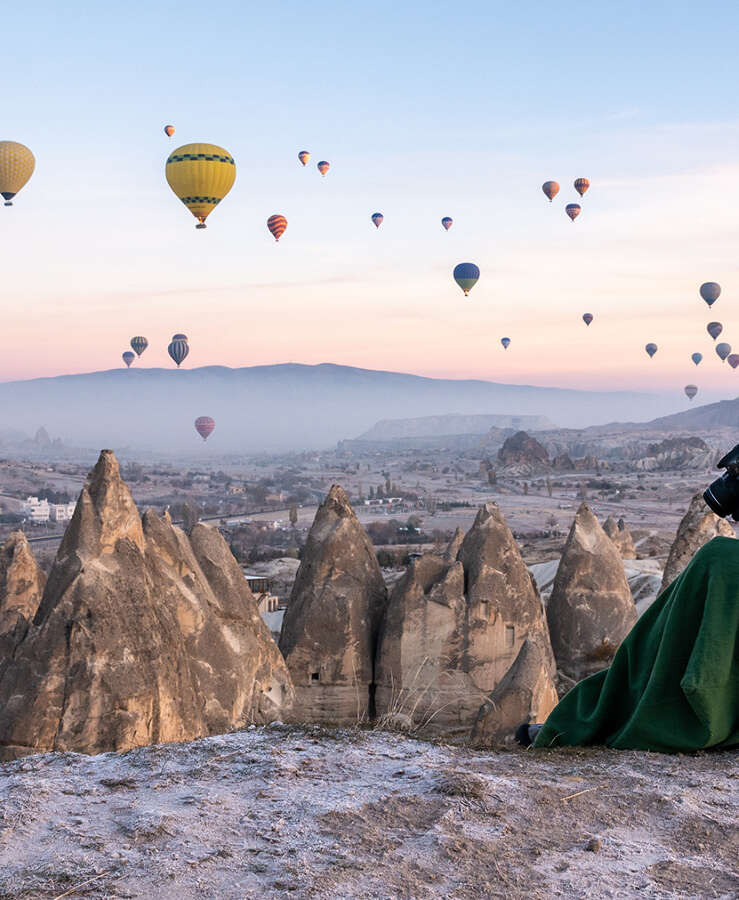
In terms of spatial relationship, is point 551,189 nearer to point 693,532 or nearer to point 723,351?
point 723,351

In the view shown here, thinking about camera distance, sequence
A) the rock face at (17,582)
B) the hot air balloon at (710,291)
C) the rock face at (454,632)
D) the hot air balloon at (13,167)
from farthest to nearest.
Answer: the hot air balloon at (710,291) < the hot air balloon at (13,167) < the rock face at (454,632) < the rock face at (17,582)

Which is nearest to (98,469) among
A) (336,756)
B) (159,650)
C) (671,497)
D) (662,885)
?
(159,650)

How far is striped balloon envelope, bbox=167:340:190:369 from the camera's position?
69469mm

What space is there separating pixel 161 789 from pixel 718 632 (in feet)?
7.41

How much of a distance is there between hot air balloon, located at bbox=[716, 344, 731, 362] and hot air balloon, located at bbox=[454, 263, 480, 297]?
124 feet

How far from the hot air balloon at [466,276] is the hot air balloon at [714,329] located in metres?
29.8

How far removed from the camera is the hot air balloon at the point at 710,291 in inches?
2537

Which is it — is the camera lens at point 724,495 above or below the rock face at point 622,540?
above

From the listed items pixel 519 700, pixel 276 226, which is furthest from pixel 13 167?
pixel 519 700

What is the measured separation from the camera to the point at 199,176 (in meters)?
35.9

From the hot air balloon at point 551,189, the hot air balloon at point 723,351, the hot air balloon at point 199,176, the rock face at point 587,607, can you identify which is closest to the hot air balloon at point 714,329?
the hot air balloon at point 723,351

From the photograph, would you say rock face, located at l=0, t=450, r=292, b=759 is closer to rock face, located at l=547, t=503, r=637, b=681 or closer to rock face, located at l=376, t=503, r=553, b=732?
rock face, located at l=376, t=503, r=553, b=732

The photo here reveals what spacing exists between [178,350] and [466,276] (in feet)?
79.4

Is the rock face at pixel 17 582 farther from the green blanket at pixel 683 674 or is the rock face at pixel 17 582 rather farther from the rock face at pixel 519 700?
the green blanket at pixel 683 674
